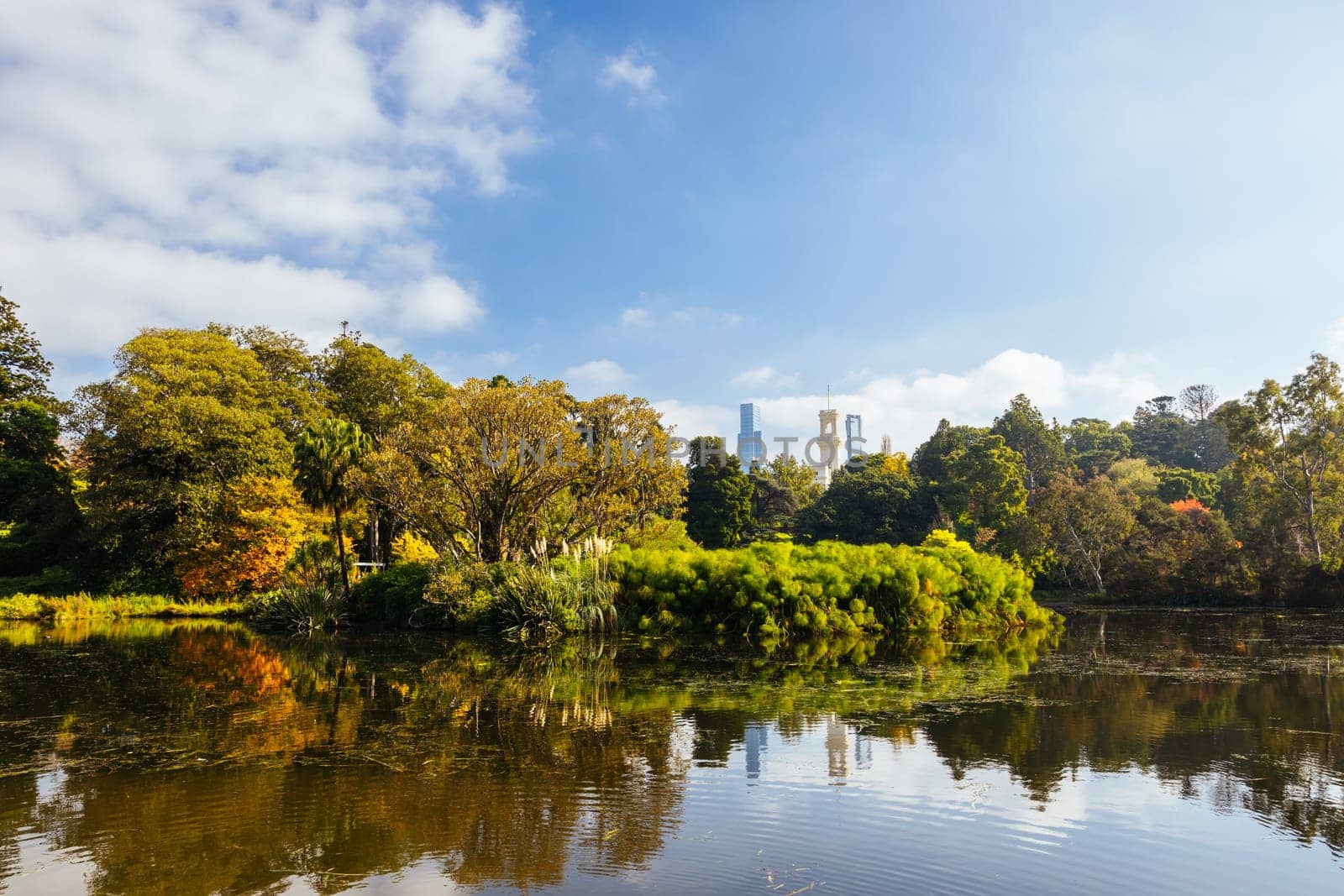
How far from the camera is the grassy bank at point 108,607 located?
23562mm

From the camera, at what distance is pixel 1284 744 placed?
684 centimetres

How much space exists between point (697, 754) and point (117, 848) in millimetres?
3733

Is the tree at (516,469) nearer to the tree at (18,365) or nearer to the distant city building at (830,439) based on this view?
the tree at (18,365)

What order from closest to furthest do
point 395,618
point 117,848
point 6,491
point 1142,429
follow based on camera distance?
point 117,848 < point 395,618 < point 6,491 < point 1142,429

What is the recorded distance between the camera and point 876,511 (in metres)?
41.7

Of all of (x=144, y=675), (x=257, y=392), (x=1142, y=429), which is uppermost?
(x=1142, y=429)

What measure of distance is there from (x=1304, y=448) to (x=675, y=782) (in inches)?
1200

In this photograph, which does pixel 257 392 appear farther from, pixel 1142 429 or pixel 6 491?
pixel 1142 429

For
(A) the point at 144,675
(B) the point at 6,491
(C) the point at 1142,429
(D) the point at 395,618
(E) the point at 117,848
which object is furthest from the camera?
(C) the point at 1142,429

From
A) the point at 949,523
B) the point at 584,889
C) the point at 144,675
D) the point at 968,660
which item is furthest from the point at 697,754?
the point at 949,523

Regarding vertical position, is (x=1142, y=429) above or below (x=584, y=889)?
above

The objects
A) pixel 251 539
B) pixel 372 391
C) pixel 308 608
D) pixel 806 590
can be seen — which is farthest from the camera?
pixel 372 391

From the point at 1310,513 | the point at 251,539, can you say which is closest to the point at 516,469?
the point at 251,539

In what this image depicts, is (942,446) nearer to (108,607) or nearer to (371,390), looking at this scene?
(371,390)
